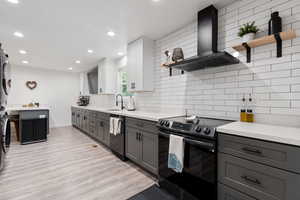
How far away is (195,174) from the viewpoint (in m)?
1.45

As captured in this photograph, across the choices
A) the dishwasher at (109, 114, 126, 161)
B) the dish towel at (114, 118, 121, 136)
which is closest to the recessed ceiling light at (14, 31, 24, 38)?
the dishwasher at (109, 114, 126, 161)

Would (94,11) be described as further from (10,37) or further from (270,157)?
(270,157)

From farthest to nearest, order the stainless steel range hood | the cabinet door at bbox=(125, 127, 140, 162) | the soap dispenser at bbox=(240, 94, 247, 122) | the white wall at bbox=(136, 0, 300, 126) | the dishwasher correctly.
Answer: the dishwasher
the cabinet door at bbox=(125, 127, 140, 162)
the stainless steel range hood
the soap dispenser at bbox=(240, 94, 247, 122)
the white wall at bbox=(136, 0, 300, 126)

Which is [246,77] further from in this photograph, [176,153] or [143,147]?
[143,147]

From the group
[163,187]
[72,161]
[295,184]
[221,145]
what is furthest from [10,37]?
[295,184]

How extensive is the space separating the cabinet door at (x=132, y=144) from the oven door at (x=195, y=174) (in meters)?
0.67

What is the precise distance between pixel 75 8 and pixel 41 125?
3.49 meters

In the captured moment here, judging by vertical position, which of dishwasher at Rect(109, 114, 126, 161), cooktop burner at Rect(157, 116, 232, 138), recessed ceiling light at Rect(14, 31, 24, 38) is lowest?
dishwasher at Rect(109, 114, 126, 161)

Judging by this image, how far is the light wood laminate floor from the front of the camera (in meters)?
1.74

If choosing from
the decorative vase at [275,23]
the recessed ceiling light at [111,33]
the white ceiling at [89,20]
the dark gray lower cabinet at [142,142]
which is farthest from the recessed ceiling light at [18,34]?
the decorative vase at [275,23]

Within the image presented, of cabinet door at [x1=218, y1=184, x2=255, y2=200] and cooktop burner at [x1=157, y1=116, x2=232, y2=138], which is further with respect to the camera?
cooktop burner at [x1=157, y1=116, x2=232, y2=138]

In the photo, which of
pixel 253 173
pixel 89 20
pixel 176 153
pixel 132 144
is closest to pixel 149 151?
pixel 132 144

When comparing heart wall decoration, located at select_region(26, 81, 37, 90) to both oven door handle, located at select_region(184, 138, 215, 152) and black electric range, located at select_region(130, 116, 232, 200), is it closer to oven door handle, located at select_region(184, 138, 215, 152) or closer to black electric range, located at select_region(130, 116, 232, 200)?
black electric range, located at select_region(130, 116, 232, 200)

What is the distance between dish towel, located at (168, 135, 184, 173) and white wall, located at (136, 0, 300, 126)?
0.80 metres
